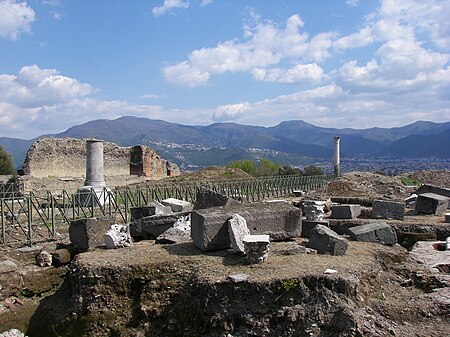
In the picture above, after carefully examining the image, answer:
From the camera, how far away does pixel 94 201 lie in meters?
17.1

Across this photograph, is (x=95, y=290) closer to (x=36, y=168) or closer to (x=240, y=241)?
(x=240, y=241)

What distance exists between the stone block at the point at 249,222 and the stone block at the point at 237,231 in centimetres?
22

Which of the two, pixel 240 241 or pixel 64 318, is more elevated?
pixel 240 241

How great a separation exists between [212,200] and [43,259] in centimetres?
432

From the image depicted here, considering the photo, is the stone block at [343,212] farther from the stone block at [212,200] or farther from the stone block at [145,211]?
the stone block at [145,211]

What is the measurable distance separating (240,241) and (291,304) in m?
2.00

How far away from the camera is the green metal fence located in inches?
520

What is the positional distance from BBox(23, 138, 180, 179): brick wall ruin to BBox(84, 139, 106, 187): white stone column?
18105 millimetres

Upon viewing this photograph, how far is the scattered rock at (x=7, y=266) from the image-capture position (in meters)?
9.67

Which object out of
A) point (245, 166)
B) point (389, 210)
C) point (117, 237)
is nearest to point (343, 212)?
point (389, 210)

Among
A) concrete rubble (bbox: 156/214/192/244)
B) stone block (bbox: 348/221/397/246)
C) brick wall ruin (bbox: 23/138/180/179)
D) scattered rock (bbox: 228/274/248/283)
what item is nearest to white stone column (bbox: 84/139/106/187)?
concrete rubble (bbox: 156/214/192/244)

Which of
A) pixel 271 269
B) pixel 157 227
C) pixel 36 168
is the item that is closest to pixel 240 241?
pixel 271 269

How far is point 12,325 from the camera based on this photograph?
28.0ft

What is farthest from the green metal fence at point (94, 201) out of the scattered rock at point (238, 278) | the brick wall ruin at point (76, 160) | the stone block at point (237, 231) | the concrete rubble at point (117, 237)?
the brick wall ruin at point (76, 160)
